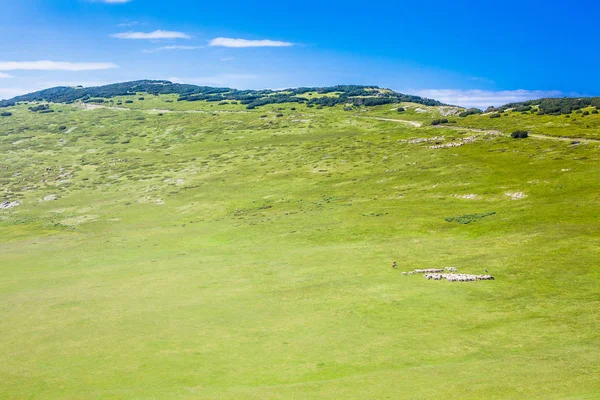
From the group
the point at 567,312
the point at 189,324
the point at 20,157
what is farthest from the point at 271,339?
the point at 20,157

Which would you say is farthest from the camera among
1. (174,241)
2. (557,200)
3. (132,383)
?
(174,241)

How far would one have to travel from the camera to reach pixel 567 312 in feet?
118

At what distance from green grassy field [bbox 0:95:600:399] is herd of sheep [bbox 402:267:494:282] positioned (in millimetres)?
1428

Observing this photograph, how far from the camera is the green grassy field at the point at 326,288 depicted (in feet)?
100.0

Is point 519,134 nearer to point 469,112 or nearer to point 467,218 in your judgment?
point 467,218

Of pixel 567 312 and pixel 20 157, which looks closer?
pixel 567 312

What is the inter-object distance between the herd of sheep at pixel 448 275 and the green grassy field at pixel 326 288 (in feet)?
4.68

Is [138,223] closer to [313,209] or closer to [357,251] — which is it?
[313,209]

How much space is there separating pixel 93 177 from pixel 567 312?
152057 millimetres

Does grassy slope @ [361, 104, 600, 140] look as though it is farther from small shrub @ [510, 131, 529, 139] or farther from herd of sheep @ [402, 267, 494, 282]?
herd of sheep @ [402, 267, 494, 282]

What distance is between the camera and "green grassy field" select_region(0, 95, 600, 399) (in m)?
30.5

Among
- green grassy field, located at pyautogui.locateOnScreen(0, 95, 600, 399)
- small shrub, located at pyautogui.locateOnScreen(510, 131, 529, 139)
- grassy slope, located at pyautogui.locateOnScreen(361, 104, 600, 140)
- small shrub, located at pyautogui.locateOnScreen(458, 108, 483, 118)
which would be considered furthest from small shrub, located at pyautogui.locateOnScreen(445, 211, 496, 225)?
small shrub, located at pyautogui.locateOnScreen(458, 108, 483, 118)

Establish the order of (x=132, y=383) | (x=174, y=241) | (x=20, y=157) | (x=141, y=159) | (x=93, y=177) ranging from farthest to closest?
(x=20, y=157) → (x=141, y=159) → (x=93, y=177) → (x=174, y=241) → (x=132, y=383)

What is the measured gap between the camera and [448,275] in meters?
47.0
